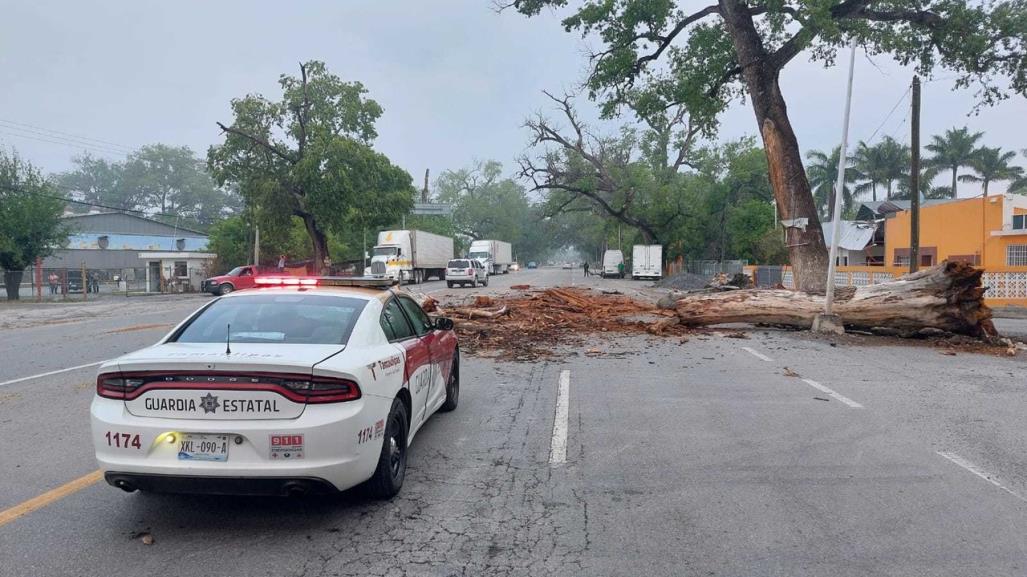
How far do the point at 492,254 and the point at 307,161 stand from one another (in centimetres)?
3266

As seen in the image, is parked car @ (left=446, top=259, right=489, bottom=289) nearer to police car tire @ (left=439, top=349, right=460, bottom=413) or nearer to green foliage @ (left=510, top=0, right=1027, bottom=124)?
green foliage @ (left=510, top=0, right=1027, bottom=124)

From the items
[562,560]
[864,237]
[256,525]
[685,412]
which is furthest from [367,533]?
[864,237]

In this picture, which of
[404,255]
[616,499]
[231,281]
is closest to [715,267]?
[404,255]

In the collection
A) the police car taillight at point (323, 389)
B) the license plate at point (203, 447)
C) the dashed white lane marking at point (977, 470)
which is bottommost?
the dashed white lane marking at point (977, 470)

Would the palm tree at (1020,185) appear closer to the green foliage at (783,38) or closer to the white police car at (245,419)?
the green foliage at (783,38)

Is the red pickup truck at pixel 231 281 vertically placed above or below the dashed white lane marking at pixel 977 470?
above

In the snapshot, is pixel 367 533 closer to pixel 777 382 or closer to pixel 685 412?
pixel 685 412

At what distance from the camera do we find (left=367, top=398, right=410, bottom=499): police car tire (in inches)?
184

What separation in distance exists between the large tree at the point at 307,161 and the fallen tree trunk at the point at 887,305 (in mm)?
27449

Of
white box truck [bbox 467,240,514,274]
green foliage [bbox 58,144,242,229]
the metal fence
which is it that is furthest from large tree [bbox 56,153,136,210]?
the metal fence

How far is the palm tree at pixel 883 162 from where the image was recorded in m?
64.4

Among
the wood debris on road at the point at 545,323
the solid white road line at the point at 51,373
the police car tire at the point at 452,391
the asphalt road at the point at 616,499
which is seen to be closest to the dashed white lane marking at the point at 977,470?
the asphalt road at the point at 616,499

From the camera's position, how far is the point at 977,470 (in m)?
5.58

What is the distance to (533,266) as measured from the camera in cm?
14912
